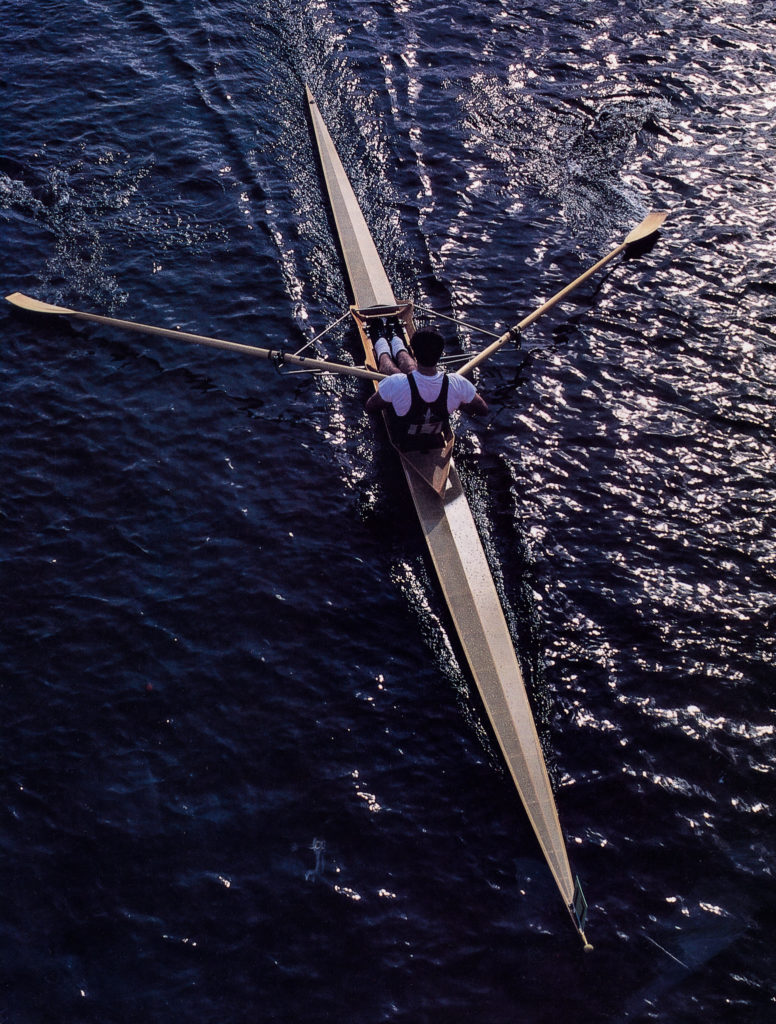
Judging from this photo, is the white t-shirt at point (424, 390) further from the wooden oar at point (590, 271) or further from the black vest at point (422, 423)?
the wooden oar at point (590, 271)

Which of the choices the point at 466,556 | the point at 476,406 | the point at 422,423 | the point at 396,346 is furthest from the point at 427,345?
the point at 396,346

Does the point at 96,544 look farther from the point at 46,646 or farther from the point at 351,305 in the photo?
the point at 351,305

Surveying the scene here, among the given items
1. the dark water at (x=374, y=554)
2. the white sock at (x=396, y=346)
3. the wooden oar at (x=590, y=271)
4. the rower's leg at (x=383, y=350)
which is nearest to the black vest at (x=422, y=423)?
the dark water at (x=374, y=554)

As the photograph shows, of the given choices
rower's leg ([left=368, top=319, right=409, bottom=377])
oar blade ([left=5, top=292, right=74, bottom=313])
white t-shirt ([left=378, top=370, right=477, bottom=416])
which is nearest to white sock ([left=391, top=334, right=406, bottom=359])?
rower's leg ([left=368, top=319, right=409, bottom=377])

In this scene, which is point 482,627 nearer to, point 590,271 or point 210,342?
point 210,342

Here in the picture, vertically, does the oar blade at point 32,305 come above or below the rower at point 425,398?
above

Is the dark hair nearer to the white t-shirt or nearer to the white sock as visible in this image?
the white t-shirt
